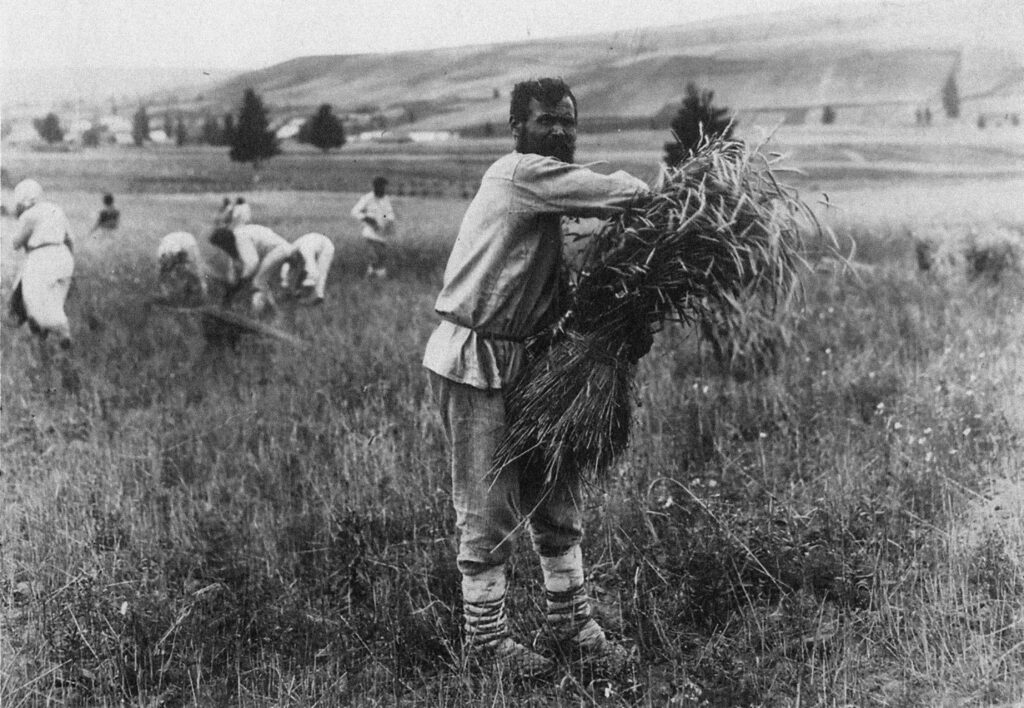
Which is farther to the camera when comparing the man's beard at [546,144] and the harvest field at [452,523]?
the harvest field at [452,523]

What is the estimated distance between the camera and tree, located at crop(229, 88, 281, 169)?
9.69m

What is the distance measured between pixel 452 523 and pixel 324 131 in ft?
21.5

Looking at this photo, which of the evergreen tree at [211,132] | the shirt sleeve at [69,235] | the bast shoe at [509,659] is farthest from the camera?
the evergreen tree at [211,132]

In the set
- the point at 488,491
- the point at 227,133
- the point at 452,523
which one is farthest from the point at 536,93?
the point at 227,133

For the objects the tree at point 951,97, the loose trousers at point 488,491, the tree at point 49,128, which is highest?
the tree at point 49,128

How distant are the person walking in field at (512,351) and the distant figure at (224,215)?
663cm

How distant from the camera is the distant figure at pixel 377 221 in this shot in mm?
9516

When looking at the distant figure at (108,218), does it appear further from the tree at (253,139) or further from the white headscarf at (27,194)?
the tree at (253,139)

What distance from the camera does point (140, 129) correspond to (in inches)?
389

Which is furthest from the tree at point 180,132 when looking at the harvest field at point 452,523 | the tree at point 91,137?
the harvest field at point 452,523

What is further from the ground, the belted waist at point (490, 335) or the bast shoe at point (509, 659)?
the belted waist at point (490, 335)

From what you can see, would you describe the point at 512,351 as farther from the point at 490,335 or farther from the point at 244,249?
the point at 244,249

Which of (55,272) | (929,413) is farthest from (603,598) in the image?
(55,272)

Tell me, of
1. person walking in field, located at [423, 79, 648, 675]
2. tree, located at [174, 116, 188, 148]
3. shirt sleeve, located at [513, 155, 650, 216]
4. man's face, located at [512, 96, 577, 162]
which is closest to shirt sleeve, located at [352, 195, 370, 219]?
tree, located at [174, 116, 188, 148]
